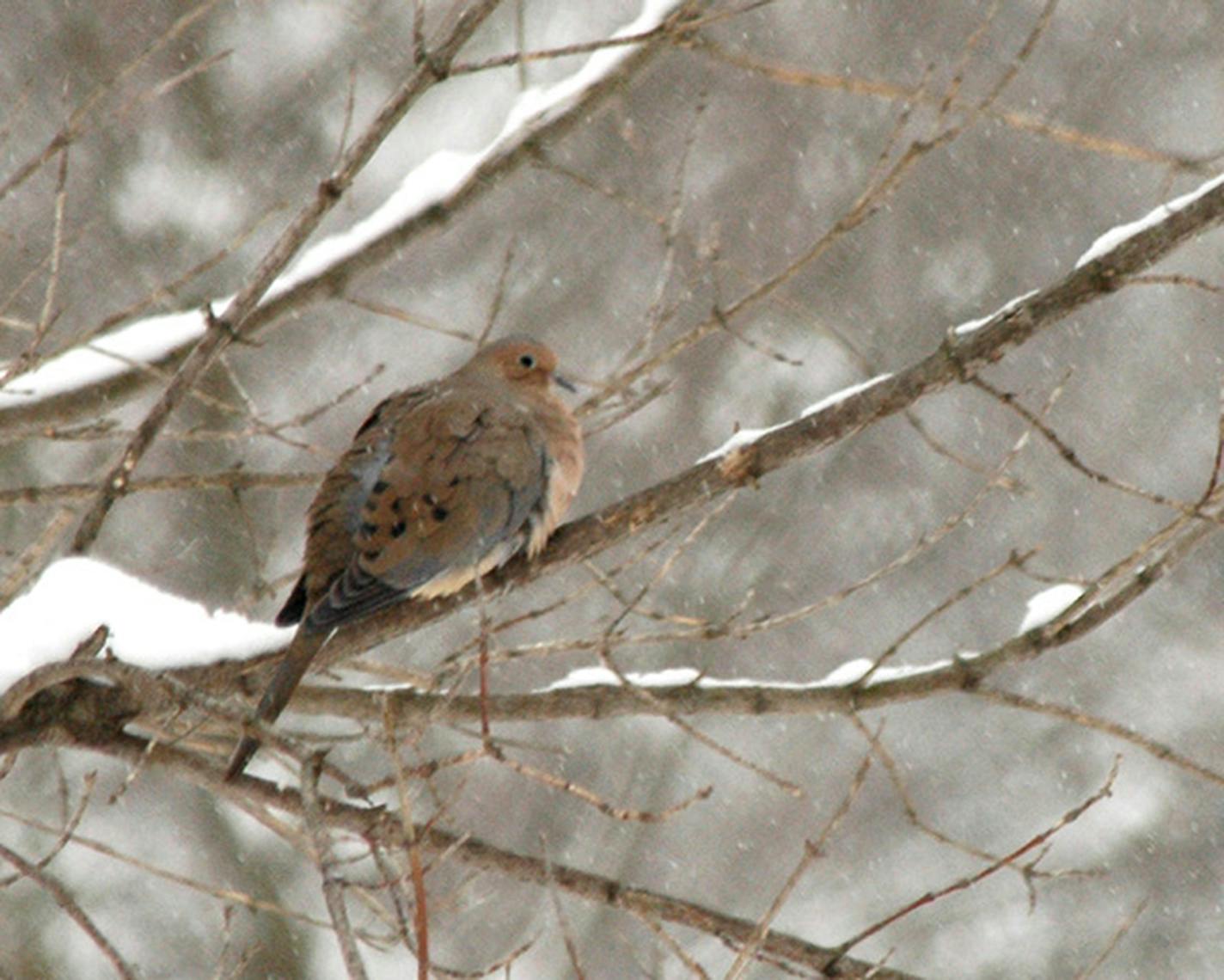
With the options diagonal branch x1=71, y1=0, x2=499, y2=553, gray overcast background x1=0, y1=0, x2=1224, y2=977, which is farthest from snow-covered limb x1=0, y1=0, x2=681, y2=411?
gray overcast background x1=0, y1=0, x2=1224, y2=977

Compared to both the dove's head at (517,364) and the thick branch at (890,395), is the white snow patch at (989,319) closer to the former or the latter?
the thick branch at (890,395)

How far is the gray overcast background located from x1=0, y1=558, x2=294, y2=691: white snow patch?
188 inches

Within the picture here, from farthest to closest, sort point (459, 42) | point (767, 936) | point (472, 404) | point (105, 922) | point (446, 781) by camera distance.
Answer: point (105, 922)
point (446, 781)
point (472, 404)
point (459, 42)
point (767, 936)

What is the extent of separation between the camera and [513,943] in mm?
8883

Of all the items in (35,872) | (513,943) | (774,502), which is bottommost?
(35,872)

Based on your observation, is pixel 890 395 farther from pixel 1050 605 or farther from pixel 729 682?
pixel 729 682

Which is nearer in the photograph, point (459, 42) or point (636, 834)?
point (459, 42)

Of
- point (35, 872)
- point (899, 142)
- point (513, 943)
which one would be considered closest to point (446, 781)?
point (513, 943)

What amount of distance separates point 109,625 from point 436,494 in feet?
3.59

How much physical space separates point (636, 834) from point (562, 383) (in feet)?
14.9

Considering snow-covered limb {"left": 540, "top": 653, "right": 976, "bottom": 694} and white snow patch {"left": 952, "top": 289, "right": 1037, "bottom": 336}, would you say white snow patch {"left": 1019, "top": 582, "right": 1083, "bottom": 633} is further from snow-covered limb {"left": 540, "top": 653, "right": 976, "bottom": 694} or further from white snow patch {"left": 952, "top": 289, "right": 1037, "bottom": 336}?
white snow patch {"left": 952, "top": 289, "right": 1037, "bottom": 336}

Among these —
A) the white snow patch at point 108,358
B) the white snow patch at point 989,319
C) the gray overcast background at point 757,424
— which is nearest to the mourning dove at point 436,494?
the white snow patch at point 108,358

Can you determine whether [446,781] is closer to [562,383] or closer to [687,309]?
[687,309]

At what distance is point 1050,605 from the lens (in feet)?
12.0
